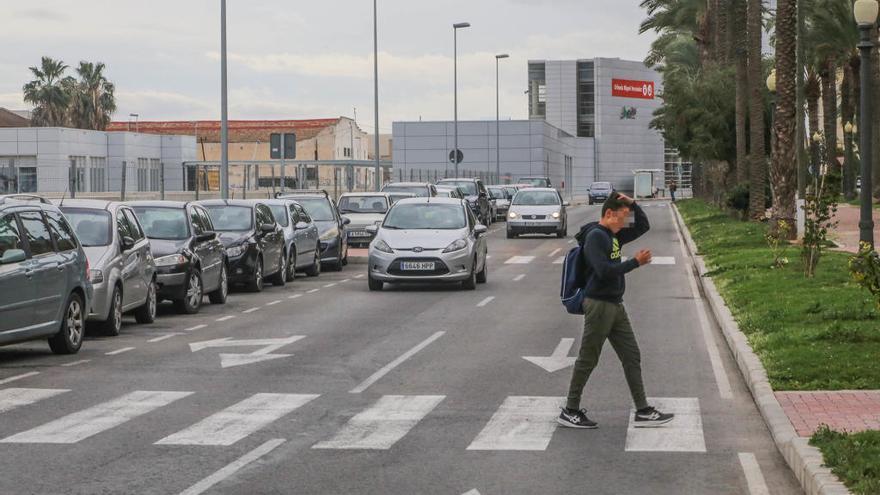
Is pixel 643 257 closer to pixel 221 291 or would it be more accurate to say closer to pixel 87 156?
pixel 221 291

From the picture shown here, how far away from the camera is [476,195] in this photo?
58.2 metres

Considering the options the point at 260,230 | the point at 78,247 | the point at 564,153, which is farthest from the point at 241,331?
the point at 564,153

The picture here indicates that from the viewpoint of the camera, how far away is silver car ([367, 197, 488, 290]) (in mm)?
25891

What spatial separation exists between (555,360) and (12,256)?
5732mm

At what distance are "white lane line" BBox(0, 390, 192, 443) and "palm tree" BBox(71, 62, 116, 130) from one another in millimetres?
95480

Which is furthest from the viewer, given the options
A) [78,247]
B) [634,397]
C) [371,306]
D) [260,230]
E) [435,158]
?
[435,158]

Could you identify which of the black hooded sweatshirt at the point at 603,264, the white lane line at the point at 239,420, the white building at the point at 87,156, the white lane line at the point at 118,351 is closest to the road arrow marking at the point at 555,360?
the white lane line at the point at 239,420

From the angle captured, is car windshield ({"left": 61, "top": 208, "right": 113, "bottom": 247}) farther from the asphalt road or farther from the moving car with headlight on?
the moving car with headlight on

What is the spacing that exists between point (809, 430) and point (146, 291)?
12.0 m

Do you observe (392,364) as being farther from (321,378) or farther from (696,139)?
(696,139)

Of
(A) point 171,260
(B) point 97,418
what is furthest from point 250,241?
(B) point 97,418

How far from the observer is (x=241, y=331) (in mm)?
19359

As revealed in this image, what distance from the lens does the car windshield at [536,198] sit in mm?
49219

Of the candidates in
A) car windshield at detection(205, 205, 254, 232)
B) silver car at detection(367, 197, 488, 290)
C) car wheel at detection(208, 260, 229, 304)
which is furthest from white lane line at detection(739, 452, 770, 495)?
car windshield at detection(205, 205, 254, 232)
